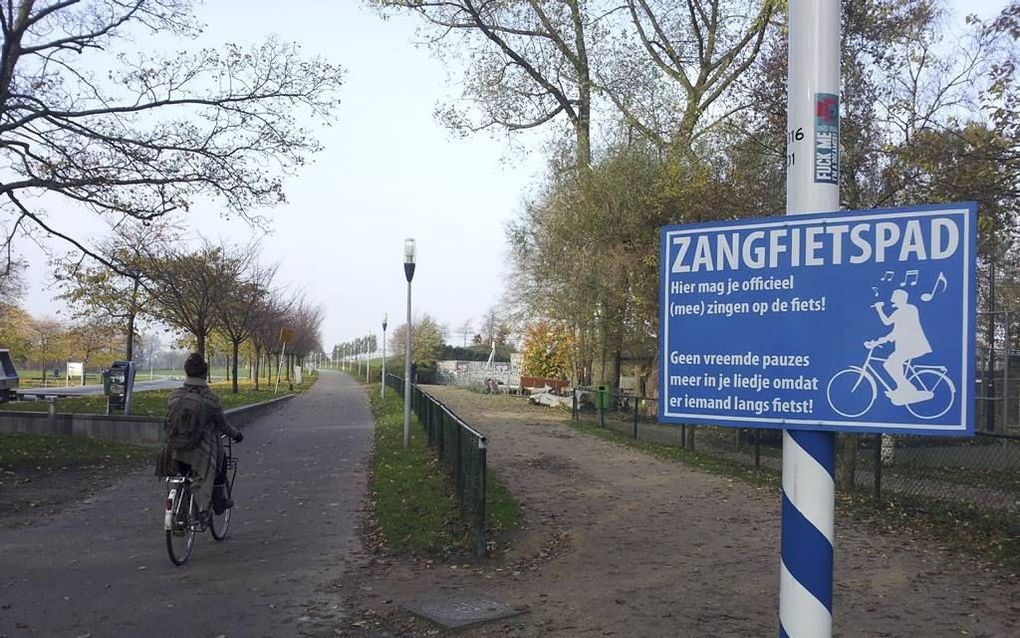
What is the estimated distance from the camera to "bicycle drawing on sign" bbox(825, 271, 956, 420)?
245 centimetres

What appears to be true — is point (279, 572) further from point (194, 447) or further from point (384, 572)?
Answer: point (194, 447)

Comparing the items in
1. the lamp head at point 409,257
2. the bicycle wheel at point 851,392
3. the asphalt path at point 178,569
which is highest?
the lamp head at point 409,257

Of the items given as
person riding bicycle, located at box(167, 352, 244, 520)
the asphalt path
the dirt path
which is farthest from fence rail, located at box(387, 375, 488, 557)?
person riding bicycle, located at box(167, 352, 244, 520)

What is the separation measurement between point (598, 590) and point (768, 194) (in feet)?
36.2

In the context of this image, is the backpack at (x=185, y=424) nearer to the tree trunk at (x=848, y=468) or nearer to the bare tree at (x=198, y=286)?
the tree trunk at (x=848, y=468)

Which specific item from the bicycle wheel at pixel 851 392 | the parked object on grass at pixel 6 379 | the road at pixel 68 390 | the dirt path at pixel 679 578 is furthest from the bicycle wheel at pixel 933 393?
the parked object on grass at pixel 6 379

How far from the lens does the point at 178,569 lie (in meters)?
6.94

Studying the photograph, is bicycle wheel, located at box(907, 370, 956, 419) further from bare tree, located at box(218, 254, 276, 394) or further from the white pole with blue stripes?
bare tree, located at box(218, 254, 276, 394)

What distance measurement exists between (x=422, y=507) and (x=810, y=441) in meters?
7.39

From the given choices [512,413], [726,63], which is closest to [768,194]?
[726,63]

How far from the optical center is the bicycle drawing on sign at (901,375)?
2447mm

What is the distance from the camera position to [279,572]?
22.6 ft

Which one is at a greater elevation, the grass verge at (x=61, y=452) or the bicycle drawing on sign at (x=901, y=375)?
the bicycle drawing on sign at (x=901, y=375)

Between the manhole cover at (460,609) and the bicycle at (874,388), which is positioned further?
the manhole cover at (460,609)
